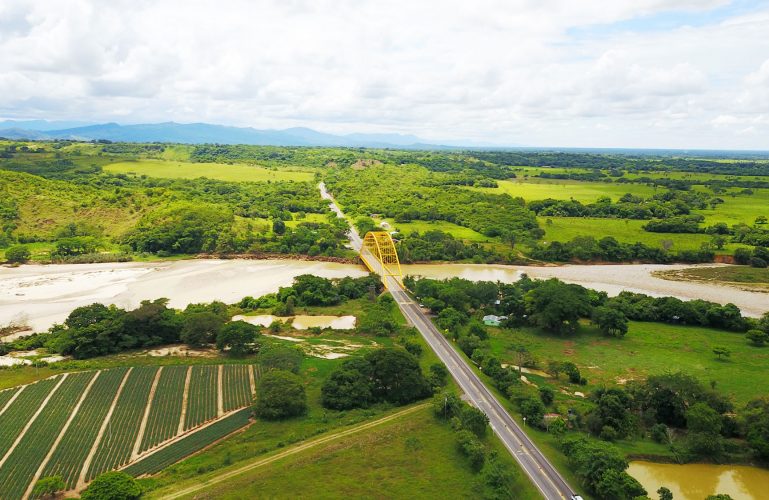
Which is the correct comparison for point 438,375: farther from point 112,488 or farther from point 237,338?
point 112,488

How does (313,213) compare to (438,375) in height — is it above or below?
above

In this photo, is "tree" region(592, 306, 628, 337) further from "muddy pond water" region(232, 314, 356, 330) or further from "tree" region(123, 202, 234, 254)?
"tree" region(123, 202, 234, 254)

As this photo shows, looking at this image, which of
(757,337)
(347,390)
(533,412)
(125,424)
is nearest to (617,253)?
(757,337)

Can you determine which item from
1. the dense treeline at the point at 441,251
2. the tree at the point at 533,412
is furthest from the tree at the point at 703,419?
the dense treeline at the point at 441,251

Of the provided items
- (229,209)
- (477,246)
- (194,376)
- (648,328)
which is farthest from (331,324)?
(229,209)

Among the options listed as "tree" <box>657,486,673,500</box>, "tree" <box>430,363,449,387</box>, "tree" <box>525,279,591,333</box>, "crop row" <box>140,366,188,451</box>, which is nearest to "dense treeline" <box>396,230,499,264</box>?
"tree" <box>525,279,591,333</box>

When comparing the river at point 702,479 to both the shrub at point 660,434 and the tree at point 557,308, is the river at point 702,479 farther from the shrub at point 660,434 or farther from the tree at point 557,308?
the tree at point 557,308

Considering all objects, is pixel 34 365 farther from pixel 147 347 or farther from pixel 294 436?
pixel 294 436
